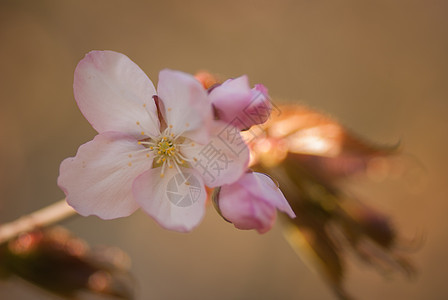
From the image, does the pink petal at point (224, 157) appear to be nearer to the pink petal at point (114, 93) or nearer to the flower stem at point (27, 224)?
the pink petal at point (114, 93)

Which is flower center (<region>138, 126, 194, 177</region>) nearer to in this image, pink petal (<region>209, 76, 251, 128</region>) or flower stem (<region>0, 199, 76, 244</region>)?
pink petal (<region>209, 76, 251, 128</region>)

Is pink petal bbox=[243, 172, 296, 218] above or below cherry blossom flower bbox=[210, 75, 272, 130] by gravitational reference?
below

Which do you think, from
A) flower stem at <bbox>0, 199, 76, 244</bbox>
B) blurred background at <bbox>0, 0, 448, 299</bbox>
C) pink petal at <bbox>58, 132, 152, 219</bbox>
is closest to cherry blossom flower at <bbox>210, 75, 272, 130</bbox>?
pink petal at <bbox>58, 132, 152, 219</bbox>

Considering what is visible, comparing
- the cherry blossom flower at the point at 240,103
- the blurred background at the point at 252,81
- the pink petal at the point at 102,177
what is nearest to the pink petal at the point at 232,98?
the cherry blossom flower at the point at 240,103

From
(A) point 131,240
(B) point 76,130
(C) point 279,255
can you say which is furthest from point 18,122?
(C) point 279,255

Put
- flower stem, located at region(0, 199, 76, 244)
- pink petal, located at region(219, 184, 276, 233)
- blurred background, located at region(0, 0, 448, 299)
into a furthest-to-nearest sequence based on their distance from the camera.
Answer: blurred background, located at region(0, 0, 448, 299) < flower stem, located at region(0, 199, 76, 244) < pink petal, located at region(219, 184, 276, 233)

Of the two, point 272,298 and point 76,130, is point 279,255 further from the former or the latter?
point 76,130

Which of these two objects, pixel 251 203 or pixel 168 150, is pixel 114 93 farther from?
pixel 251 203

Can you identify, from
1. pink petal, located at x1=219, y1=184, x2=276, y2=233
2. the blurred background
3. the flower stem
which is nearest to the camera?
pink petal, located at x1=219, y1=184, x2=276, y2=233
